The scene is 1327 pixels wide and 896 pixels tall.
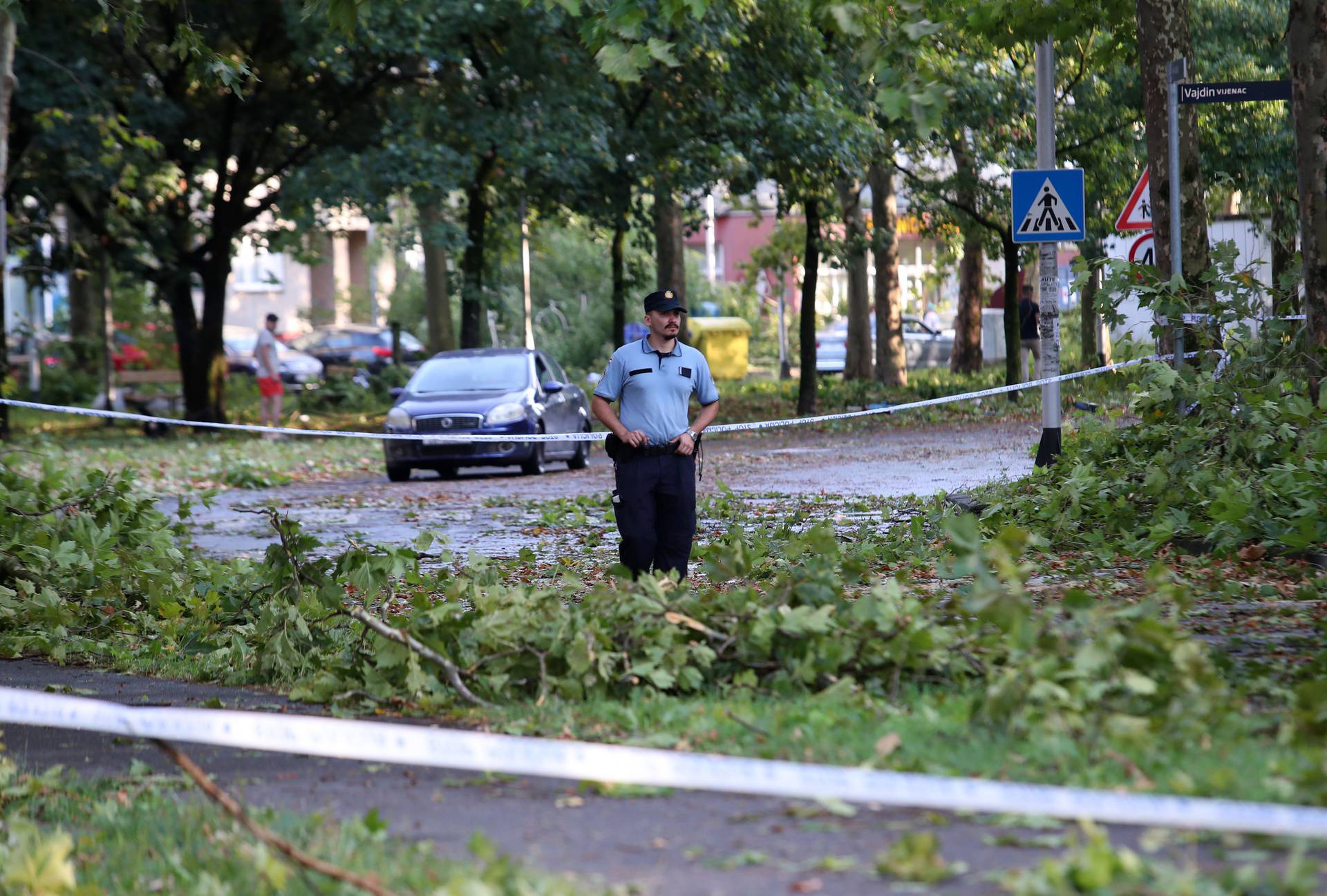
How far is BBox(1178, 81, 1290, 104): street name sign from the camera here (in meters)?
10.8

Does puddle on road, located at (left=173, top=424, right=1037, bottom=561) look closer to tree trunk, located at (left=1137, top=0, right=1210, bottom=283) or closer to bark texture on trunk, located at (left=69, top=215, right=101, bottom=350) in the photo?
tree trunk, located at (left=1137, top=0, right=1210, bottom=283)

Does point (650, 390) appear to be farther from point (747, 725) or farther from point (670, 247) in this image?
point (670, 247)

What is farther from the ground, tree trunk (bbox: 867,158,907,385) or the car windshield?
tree trunk (bbox: 867,158,907,385)

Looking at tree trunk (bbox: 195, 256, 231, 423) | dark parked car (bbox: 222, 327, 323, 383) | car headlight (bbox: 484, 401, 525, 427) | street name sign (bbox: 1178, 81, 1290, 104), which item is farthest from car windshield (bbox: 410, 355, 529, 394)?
dark parked car (bbox: 222, 327, 323, 383)

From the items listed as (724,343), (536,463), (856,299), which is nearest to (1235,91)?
(536,463)

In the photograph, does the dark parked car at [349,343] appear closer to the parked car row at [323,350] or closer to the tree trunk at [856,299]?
the parked car row at [323,350]

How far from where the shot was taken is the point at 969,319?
1471 inches

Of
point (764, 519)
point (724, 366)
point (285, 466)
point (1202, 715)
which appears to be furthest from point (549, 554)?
point (724, 366)

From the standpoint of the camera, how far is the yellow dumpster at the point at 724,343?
3925 centimetres

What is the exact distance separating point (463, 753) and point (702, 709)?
5.40 feet

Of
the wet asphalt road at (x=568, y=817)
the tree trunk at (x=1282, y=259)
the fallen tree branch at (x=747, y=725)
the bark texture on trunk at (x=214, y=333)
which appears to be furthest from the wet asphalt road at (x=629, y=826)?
the bark texture on trunk at (x=214, y=333)

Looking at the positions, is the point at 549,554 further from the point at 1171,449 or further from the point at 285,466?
the point at 285,466

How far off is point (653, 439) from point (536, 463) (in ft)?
39.2

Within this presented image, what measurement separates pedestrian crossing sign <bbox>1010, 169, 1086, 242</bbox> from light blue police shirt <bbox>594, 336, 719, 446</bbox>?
701 centimetres
